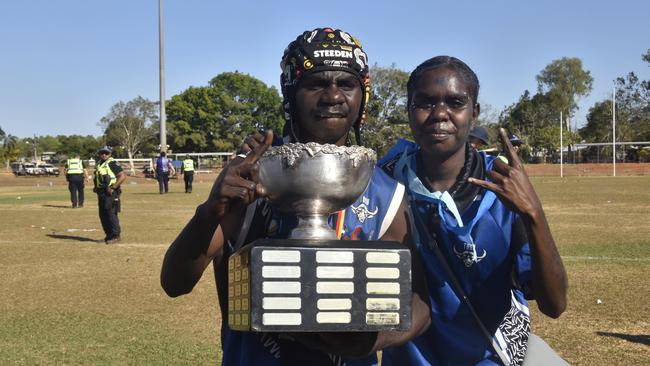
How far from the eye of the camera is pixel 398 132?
5894 centimetres

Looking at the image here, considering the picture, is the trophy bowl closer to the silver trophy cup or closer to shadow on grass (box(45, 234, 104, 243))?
the silver trophy cup

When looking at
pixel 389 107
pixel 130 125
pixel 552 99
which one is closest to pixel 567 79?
pixel 552 99

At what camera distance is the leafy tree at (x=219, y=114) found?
77188 mm

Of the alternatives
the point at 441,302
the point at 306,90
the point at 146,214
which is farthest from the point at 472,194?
the point at 146,214

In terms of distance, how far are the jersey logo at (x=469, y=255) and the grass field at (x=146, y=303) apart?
3516 millimetres

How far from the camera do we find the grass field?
5.66 metres

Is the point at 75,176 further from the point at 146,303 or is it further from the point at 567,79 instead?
the point at 567,79

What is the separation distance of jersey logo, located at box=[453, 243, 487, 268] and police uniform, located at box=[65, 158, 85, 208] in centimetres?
2021

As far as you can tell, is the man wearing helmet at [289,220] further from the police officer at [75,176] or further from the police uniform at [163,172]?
the police uniform at [163,172]

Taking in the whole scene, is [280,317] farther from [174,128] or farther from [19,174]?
[174,128]

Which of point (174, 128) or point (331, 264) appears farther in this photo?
point (174, 128)

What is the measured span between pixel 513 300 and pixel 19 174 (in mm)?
61830

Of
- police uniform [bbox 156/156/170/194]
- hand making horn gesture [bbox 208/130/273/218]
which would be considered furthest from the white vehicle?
hand making horn gesture [bbox 208/130/273/218]

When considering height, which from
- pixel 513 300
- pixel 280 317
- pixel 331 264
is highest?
pixel 331 264
